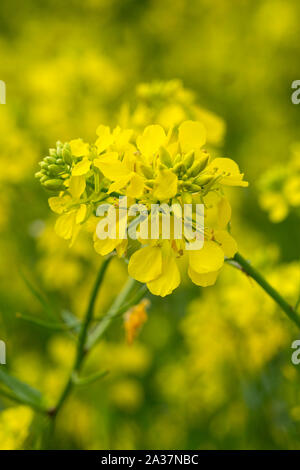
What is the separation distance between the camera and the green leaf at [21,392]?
1106mm

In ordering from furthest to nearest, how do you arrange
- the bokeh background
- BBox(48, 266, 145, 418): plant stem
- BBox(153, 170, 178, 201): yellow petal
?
the bokeh background
BBox(48, 266, 145, 418): plant stem
BBox(153, 170, 178, 201): yellow petal

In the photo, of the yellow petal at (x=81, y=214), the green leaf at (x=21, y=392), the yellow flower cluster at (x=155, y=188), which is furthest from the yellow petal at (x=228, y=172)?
the green leaf at (x=21, y=392)

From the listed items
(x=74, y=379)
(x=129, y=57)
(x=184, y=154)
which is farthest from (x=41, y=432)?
(x=129, y=57)

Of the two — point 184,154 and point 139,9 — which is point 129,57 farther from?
point 184,154

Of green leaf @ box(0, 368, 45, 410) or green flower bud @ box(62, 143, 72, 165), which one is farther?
green leaf @ box(0, 368, 45, 410)

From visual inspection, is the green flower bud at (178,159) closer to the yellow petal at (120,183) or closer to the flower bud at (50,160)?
the yellow petal at (120,183)

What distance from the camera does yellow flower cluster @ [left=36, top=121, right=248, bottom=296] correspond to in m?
0.81

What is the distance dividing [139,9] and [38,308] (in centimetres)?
243

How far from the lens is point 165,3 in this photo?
11.8ft

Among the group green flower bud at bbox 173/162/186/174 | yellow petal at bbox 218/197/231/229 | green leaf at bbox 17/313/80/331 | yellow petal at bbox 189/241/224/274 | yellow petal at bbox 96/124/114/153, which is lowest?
A: green leaf at bbox 17/313/80/331

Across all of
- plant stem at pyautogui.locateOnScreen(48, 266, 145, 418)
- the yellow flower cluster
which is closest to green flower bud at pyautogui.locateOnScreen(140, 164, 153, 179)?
the yellow flower cluster

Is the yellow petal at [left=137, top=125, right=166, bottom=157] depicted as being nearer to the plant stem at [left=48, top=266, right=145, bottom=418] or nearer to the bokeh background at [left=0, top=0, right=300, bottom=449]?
the plant stem at [left=48, top=266, right=145, bottom=418]

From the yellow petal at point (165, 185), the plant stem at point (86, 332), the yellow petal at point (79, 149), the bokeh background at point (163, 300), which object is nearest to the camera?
the yellow petal at point (165, 185)

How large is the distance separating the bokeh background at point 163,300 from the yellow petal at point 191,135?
412mm
